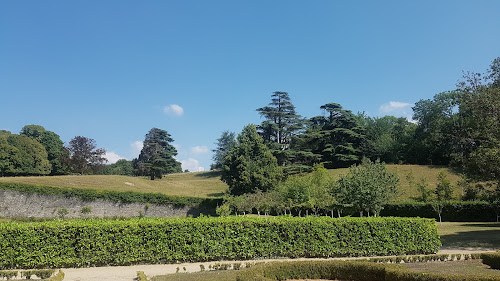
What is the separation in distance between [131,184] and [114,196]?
1397 cm

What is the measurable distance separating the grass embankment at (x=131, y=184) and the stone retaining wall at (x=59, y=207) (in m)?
7.78

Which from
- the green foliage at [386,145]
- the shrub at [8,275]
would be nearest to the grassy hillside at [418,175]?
the green foliage at [386,145]

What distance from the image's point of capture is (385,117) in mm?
78000

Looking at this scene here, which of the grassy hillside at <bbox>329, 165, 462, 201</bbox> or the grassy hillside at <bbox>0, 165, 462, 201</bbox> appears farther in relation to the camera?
the grassy hillside at <bbox>0, 165, 462, 201</bbox>

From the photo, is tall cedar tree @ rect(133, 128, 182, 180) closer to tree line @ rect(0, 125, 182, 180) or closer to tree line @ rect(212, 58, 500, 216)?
tree line @ rect(0, 125, 182, 180)

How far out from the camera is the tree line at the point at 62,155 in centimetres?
5872

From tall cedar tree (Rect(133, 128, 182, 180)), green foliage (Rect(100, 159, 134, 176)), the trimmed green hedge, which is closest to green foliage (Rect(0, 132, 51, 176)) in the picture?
tall cedar tree (Rect(133, 128, 182, 180))

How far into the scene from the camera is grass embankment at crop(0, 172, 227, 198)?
43.8 meters

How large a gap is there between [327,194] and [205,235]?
63.7ft

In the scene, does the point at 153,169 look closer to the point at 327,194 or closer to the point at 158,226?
the point at 327,194

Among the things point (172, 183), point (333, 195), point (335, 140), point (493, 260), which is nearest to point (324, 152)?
point (335, 140)

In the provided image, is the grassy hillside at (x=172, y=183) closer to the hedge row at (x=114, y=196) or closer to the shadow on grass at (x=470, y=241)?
the hedge row at (x=114, y=196)

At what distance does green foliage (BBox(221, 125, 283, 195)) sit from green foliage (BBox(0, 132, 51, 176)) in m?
37.8

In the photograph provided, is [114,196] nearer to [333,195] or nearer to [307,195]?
[307,195]
